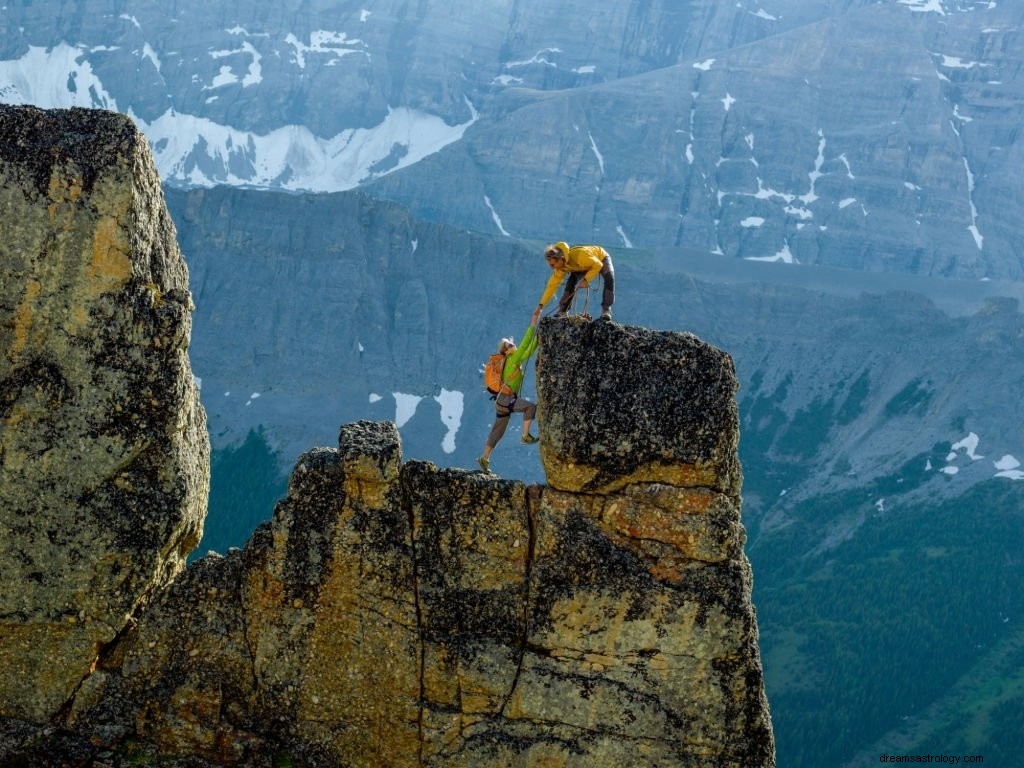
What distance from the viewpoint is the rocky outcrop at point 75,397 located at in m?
28.0

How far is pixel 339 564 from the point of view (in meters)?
28.0

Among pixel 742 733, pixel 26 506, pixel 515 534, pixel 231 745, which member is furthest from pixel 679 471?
pixel 26 506

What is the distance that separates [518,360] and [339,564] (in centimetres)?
566

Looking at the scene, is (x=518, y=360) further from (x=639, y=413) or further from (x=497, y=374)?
(x=639, y=413)

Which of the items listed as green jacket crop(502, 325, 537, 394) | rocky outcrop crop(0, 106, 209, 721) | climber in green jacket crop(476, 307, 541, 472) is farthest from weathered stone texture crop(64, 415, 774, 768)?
green jacket crop(502, 325, 537, 394)

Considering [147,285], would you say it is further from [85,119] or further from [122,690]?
[122,690]

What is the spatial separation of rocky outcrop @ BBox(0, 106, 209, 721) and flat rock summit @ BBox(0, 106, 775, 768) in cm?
4

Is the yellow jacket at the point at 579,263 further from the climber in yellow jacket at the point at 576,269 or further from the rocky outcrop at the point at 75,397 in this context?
the rocky outcrop at the point at 75,397

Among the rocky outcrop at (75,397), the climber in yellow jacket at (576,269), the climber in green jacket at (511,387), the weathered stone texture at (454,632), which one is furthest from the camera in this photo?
the climber in green jacket at (511,387)

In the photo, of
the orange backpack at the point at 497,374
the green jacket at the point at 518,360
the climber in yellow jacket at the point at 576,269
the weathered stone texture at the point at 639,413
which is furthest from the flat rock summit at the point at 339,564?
the orange backpack at the point at 497,374

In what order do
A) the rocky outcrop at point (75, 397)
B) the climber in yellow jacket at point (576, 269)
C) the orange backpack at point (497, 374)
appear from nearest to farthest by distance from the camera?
the rocky outcrop at point (75, 397)
the climber in yellow jacket at point (576, 269)
the orange backpack at point (497, 374)

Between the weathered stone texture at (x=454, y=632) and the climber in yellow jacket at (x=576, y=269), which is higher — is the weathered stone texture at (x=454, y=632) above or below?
below

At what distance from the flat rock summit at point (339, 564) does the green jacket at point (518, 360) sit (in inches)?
70.8

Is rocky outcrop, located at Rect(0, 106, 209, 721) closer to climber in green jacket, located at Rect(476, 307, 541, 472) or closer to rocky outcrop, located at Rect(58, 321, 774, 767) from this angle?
rocky outcrop, located at Rect(58, 321, 774, 767)
